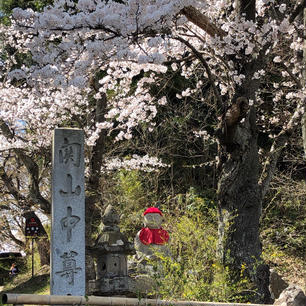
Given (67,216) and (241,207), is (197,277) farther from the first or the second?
(67,216)

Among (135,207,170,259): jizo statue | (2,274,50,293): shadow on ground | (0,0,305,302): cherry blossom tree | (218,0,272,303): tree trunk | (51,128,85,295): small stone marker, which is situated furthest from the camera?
(2,274,50,293): shadow on ground

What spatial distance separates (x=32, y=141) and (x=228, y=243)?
5.09 m

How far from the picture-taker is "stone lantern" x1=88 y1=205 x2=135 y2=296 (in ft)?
24.1

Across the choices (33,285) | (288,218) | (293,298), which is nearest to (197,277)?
(293,298)

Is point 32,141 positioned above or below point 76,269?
above

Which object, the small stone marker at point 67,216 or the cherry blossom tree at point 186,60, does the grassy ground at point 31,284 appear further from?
the small stone marker at point 67,216

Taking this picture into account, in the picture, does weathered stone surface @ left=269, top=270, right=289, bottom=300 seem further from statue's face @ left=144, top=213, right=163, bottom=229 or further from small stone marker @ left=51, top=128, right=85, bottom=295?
small stone marker @ left=51, top=128, right=85, bottom=295

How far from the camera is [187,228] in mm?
6422

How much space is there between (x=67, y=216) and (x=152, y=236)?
9.42ft

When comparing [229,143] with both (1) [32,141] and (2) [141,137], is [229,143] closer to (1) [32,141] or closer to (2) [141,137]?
(1) [32,141]

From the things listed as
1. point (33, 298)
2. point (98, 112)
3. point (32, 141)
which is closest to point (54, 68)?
point (33, 298)

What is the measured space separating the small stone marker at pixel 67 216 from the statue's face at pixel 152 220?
269 centimetres

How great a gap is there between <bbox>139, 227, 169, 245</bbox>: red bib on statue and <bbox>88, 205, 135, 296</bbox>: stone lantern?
1.08 meters

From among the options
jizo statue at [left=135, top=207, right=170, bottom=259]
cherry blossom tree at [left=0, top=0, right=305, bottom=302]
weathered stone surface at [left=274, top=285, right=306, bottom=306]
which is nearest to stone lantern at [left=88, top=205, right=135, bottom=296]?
jizo statue at [left=135, top=207, right=170, bottom=259]
